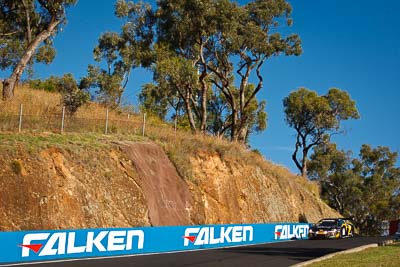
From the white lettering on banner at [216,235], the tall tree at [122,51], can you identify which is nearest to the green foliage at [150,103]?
the tall tree at [122,51]

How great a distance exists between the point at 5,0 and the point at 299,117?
44.4m

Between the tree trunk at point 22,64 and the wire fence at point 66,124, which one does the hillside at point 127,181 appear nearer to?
the wire fence at point 66,124

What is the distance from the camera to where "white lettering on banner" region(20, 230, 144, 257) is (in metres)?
18.2

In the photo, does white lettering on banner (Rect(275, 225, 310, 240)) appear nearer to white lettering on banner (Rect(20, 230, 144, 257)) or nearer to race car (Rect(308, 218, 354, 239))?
race car (Rect(308, 218, 354, 239))

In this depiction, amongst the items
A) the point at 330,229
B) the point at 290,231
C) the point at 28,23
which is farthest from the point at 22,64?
the point at 330,229

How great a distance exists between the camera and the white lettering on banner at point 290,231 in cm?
3738

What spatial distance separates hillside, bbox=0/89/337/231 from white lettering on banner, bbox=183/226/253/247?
274cm

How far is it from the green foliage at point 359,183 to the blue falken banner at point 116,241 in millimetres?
49152

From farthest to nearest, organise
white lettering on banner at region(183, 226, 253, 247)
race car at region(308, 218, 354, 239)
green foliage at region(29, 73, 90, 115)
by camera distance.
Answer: race car at region(308, 218, 354, 239), green foliage at region(29, 73, 90, 115), white lettering on banner at region(183, 226, 253, 247)

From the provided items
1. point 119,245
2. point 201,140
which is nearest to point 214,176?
point 201,140

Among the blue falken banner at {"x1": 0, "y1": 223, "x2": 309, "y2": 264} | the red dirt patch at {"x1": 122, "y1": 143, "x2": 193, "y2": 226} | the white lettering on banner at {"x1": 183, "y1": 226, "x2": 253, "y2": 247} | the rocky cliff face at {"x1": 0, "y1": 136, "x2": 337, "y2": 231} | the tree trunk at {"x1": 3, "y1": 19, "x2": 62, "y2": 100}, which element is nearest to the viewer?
the blue falken banner at {"x1": 0, "y1": 223, "x2": 309, "y2": 264}

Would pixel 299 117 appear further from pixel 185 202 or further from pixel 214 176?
pixel 185 202

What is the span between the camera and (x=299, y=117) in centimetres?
7125

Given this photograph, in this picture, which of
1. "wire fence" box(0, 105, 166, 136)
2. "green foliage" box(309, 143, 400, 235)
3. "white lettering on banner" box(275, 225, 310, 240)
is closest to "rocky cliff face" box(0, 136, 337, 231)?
"wire fence" box(0, 105, 166, 136)
